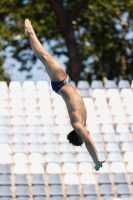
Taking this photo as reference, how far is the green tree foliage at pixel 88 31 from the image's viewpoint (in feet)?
67.3

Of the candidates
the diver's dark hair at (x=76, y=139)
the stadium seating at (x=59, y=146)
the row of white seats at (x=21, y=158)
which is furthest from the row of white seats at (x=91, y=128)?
the diver's dark hair at (x=76, y=139)

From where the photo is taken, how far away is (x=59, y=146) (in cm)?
1238

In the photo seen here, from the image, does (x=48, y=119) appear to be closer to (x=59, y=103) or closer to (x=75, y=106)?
(x=59, y=103)

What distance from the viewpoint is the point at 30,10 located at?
21.0 meters

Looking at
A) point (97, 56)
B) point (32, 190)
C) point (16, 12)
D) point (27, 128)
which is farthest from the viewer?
point (97, 56)

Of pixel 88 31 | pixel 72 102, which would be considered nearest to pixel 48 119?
pixel 72 102

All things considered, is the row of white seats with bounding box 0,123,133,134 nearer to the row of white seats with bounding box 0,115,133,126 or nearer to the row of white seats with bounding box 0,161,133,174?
the row of white seats with bounding box 0,115,133,126

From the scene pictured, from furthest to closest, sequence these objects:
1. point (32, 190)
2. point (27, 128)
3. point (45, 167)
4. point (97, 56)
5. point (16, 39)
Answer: point (97, 56)
point (16, 39)
point (27, 128)
point (45, 167)
point (32, 190)

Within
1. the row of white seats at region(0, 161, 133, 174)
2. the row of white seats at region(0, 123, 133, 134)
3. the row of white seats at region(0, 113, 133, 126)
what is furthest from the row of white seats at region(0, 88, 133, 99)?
the row of white seats at region(0, 161, 133, 174)

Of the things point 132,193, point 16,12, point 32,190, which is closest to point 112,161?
point 132,193

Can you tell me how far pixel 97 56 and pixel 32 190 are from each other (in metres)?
14.5

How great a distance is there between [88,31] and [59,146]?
12.2 metres

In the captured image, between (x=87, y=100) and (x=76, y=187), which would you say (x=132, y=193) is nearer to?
(x=76, y=187)

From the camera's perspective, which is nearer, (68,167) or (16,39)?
(68,167)
